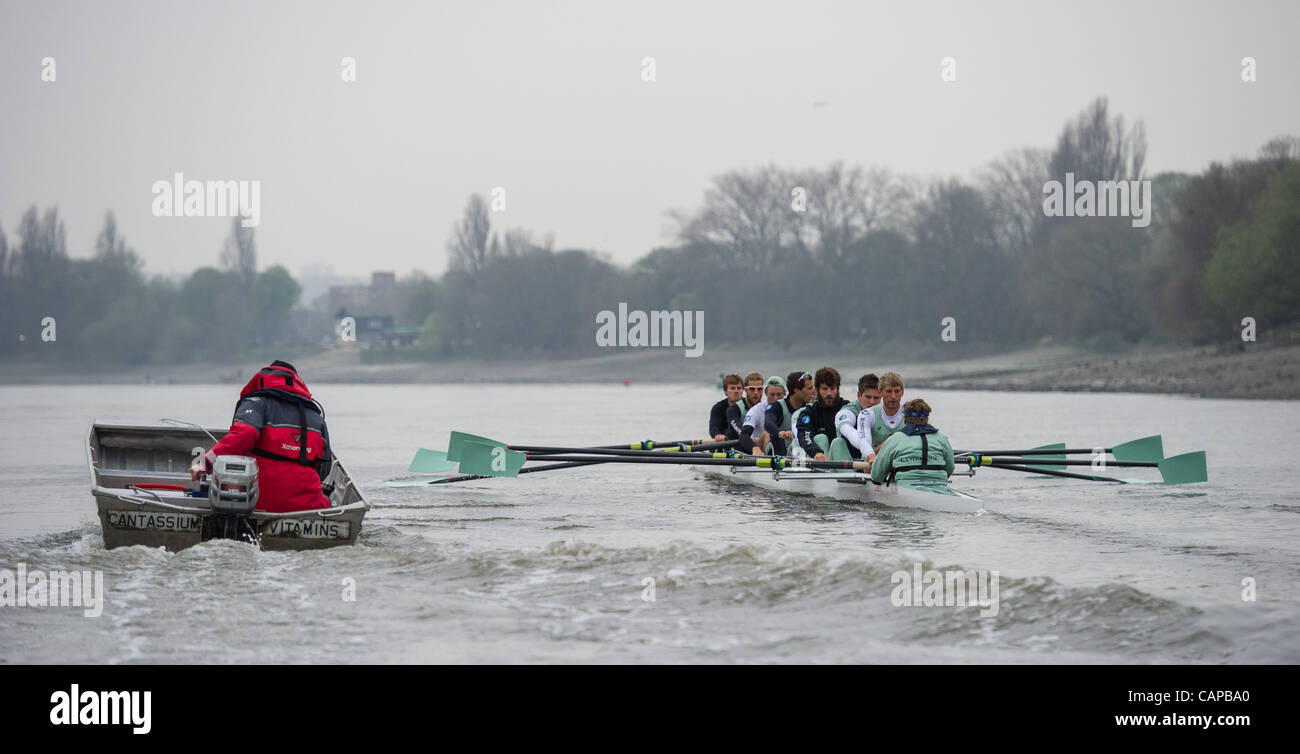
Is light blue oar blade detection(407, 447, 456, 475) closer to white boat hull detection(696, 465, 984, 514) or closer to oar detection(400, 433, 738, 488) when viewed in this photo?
oar detection(400, 433, 738, 488)

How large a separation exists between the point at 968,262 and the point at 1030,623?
241ft

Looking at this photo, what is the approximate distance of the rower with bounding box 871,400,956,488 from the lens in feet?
40.8

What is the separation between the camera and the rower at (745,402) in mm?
16219

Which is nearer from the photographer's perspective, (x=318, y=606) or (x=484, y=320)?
(x=318, y=606)

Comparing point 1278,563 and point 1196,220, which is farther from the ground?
point 1196,220

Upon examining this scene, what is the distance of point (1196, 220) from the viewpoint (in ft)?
182

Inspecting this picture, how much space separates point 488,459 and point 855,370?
62.5 metres

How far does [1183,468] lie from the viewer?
48.7 ft

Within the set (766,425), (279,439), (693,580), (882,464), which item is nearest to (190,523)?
(279,439)

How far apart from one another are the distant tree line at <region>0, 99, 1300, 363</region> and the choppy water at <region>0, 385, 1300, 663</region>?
1579 inches
